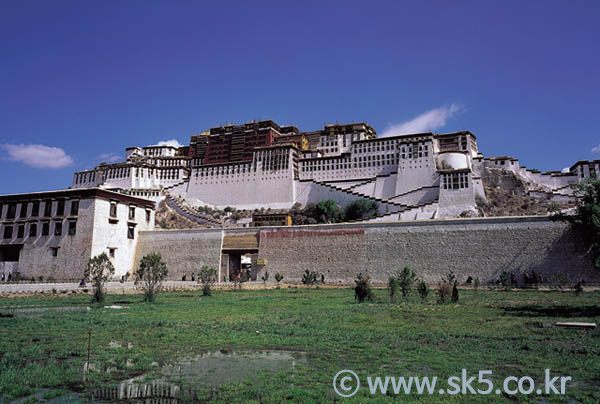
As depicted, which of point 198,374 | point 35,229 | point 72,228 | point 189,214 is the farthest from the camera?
point 189,214

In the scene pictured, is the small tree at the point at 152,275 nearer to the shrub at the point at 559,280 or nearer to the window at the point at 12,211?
the shrub at the point at 559,280

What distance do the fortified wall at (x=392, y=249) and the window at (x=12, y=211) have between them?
1253cm

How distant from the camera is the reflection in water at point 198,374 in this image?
18.3 feet

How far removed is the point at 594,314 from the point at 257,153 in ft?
207

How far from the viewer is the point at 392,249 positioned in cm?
3119

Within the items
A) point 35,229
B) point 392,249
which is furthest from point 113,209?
point 392,249

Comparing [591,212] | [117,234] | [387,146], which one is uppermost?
[387,146]

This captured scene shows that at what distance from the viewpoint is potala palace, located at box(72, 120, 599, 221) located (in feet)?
183

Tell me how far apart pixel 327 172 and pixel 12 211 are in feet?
145

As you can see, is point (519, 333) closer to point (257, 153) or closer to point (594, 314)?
point (594, 314)

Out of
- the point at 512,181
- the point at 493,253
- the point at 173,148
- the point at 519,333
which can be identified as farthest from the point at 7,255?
the point at 512,181

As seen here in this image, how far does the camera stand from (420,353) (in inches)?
305

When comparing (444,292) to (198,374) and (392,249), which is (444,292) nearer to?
(198,374)

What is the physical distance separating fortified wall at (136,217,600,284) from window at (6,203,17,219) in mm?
12533
